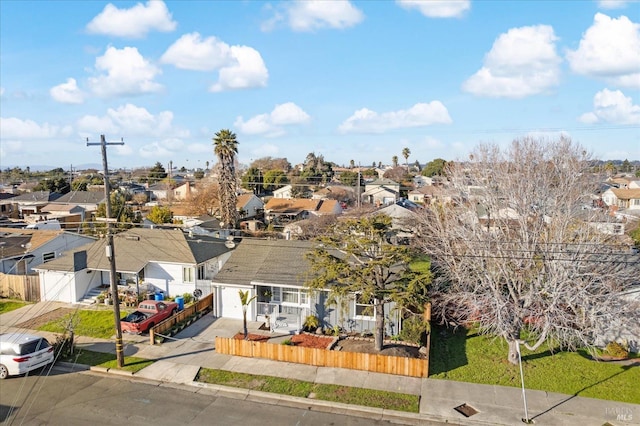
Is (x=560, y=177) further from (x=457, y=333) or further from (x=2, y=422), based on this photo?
(x=2, y=422)

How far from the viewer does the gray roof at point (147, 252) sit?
2836 centimetres

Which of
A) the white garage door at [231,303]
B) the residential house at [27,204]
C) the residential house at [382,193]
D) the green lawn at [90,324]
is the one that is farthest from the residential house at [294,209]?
the green lawn at [90,324]

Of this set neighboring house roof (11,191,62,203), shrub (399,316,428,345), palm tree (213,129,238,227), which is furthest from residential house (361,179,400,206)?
shrub (399,316,428,345)

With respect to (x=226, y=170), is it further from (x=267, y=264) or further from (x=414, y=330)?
(x=414, y=330)

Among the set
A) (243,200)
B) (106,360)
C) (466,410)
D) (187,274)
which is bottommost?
(466,410)

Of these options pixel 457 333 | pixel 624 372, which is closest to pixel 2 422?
pixel 457 333

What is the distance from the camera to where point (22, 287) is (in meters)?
28.8

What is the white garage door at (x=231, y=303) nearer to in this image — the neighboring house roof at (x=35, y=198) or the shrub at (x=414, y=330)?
the shrub at (x=414, y=330)

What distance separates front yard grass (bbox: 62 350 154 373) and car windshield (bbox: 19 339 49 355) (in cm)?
197

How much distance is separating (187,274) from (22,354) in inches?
455

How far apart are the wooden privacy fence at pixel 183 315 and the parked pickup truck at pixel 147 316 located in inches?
37.0

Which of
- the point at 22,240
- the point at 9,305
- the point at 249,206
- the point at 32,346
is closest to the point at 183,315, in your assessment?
the point at 32,346

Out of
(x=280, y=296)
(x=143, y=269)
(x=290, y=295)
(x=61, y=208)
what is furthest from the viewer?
(x=61, y=208)

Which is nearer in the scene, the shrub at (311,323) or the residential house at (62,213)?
the shrub at (311,323)
